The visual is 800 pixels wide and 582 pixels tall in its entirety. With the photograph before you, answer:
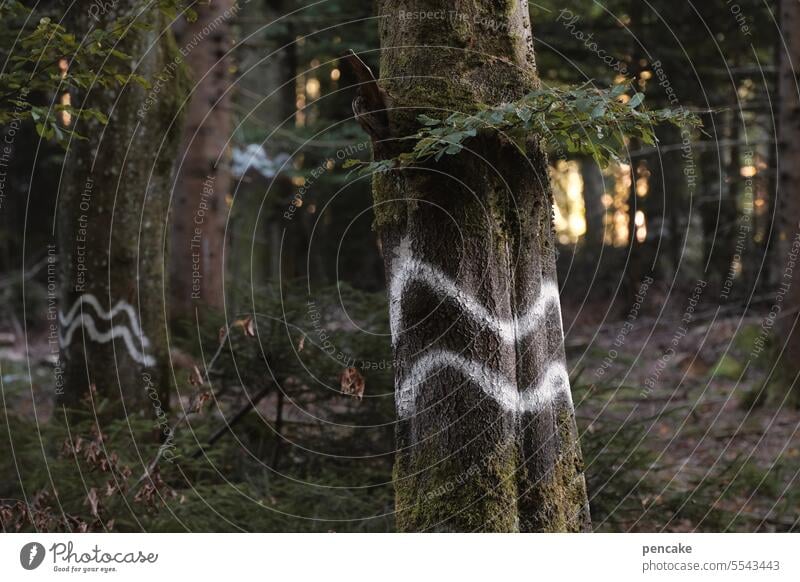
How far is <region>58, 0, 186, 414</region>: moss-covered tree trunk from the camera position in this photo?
21.0ft

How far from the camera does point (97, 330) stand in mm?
6406

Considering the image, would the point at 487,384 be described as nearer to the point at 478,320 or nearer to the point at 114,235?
the point at 478,320

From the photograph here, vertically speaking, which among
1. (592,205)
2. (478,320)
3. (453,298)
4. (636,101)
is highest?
(592,205)

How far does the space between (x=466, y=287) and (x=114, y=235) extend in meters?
3.80

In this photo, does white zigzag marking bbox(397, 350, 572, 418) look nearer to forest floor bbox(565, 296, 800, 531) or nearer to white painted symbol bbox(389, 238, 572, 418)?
white painted symbol bbox(389, 238, 572, 418)

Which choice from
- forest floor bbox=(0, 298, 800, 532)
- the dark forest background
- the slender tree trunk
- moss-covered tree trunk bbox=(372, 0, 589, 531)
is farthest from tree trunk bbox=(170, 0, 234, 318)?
moss-covered tree trunk bbox=(372, 0, 589, 531)

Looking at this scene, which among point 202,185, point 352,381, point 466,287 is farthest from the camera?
point 202,185

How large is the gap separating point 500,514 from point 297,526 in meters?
2.23

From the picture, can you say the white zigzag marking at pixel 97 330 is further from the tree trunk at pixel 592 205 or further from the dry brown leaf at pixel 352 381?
the tree trunk at pixel 592 205

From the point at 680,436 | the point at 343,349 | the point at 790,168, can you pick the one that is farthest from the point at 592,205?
the point at 343,349

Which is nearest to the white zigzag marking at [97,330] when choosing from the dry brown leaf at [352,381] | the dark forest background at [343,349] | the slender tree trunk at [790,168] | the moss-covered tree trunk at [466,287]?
the dark forest background at [343,349]

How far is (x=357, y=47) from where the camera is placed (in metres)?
12.9

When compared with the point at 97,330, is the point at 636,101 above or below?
above

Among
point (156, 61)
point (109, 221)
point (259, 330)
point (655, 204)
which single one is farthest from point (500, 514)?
point (655, 204)
